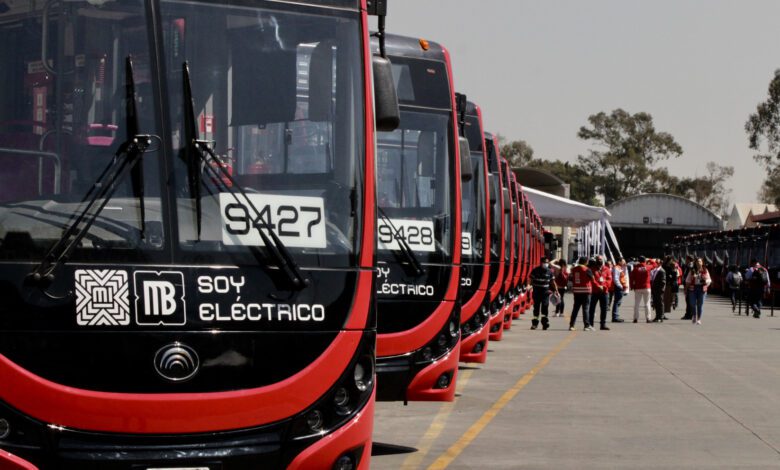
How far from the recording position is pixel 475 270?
54.4ft

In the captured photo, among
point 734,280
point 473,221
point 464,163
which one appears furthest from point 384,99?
point 734,280

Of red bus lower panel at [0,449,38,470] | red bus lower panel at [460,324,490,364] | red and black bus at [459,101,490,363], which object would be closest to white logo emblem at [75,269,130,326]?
red bus lower panel at [0,449,38,470]

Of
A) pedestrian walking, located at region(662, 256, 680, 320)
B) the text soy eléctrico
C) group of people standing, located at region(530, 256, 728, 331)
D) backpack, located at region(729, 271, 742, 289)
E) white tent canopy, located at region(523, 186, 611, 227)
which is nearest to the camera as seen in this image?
the text soy eléctrico

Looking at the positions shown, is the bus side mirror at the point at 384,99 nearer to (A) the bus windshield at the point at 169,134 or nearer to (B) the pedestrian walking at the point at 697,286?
(A) the bus windshield at the point at 169,134

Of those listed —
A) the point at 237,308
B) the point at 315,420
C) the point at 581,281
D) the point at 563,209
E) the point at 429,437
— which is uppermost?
the point at 563,209

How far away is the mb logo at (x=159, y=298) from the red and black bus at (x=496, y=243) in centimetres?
1373

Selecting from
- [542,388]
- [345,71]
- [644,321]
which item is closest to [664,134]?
[644,321]

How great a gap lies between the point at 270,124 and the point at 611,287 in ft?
96.7

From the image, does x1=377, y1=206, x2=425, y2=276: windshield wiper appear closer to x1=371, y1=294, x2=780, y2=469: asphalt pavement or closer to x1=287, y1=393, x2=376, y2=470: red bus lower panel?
x1=371, y1=294, x2=780, y2=469: asphalt pavement

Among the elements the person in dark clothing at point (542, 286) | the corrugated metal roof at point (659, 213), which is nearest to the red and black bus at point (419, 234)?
the person in dark clothing at point (542, 286)

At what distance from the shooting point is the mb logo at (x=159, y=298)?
21.1 feet

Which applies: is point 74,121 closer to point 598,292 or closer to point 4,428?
point 4,428

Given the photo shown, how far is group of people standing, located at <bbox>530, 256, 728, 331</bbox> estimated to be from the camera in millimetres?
30562

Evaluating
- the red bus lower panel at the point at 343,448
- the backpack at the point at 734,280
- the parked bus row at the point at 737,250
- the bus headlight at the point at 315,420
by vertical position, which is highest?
the parked bus row at the point at 737,250
